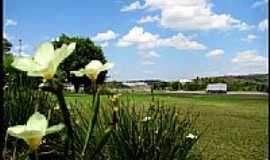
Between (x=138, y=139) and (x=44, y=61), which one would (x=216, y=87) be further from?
(x=44, y=61)

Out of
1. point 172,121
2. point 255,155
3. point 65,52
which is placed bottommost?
point 255,155

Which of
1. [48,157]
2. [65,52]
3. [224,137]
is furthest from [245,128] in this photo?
[65,52]

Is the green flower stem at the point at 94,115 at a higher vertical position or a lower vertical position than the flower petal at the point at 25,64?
lower

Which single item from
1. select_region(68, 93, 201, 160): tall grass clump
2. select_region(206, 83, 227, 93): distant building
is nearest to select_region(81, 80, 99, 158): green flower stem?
select_region(68, 93, 201, 160): tall grass clump

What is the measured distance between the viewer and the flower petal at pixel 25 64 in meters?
0.82

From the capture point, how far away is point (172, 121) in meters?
2.49

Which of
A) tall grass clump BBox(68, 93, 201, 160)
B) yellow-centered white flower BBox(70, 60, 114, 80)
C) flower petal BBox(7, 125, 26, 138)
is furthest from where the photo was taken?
tall grass clump BBox(68, 93, 201, 160)

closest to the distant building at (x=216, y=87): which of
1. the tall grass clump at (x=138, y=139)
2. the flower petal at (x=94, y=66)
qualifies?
the tall grass clump at (x=138, y=139)

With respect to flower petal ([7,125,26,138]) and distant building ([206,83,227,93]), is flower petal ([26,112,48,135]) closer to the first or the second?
flower petal ([7,125,26,138])

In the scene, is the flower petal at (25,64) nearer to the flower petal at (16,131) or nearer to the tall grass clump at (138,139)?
the flower petal at (16,131)

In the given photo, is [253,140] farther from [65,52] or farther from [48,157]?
[65,52]

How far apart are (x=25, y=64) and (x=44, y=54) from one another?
0.03 metres

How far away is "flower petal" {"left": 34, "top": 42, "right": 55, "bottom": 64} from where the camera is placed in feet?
2.72

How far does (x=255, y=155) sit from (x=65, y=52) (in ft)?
18.4
